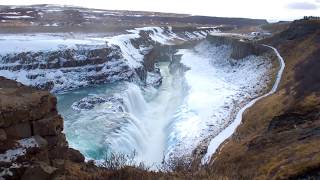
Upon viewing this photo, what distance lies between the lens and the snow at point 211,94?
109 feet

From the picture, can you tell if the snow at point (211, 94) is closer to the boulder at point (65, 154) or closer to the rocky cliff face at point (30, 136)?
the boulder at point (65, 154)

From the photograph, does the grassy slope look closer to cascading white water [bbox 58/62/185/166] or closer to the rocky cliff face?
the rocky cliff face

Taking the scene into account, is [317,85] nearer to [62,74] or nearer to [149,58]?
[62,74]

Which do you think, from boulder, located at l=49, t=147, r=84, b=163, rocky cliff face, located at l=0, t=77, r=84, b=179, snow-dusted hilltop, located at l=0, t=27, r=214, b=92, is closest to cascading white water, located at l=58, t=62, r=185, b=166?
snow-dusted hilltop, located at l=0, t=27, r=214, b=92

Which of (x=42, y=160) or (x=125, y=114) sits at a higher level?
(x=42, y=160)

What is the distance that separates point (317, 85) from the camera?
34125mm

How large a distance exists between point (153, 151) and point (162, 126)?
6.99 meters

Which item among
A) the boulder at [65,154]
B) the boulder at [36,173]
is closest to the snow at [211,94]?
the boulder at [65,154]

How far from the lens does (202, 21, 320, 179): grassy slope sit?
17.8m

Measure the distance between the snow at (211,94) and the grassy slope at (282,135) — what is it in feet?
8.86

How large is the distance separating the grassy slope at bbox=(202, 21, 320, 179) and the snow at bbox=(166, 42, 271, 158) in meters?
2.70

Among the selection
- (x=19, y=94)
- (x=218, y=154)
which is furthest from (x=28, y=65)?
(x=19, y=94)

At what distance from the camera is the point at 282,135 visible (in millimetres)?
24125

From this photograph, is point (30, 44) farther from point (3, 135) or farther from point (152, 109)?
point (3, 135)
